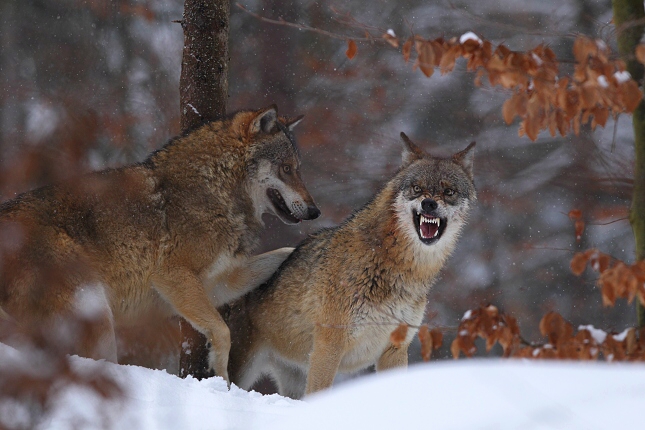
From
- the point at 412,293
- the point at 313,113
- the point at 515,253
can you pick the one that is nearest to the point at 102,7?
the point at 313,113

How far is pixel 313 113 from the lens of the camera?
1528cm

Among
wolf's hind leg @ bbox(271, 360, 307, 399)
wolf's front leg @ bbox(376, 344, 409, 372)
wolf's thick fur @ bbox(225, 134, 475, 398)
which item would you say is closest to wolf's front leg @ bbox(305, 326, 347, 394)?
wolf's thick fur @ bbox(225, 134, 475, 398)

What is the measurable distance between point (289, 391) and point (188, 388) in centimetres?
247

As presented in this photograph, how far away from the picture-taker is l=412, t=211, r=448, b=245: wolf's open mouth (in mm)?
6652

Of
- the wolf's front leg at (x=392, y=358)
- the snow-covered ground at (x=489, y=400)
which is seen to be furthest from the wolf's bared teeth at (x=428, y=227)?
the snow-covered ground at (x=489, y=400)

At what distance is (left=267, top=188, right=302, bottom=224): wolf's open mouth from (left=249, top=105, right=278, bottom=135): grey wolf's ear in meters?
0.56

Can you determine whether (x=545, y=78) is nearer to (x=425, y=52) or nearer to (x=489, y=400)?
(x=425, y=52)

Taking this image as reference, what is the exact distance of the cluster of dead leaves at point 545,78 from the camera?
378 cm

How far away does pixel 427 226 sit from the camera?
21.9ft

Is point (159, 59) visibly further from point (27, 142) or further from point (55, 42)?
point (27, 142)

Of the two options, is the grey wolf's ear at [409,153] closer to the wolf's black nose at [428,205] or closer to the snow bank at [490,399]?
the wolf's black nose at [428,205]

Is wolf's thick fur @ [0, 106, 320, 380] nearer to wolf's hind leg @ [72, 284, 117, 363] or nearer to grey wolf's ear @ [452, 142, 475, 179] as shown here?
wolf's hind leg @ [72, 284, 117, 363]

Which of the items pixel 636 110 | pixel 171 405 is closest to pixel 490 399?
pixel 171 405

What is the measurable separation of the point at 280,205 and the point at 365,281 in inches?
42.0
